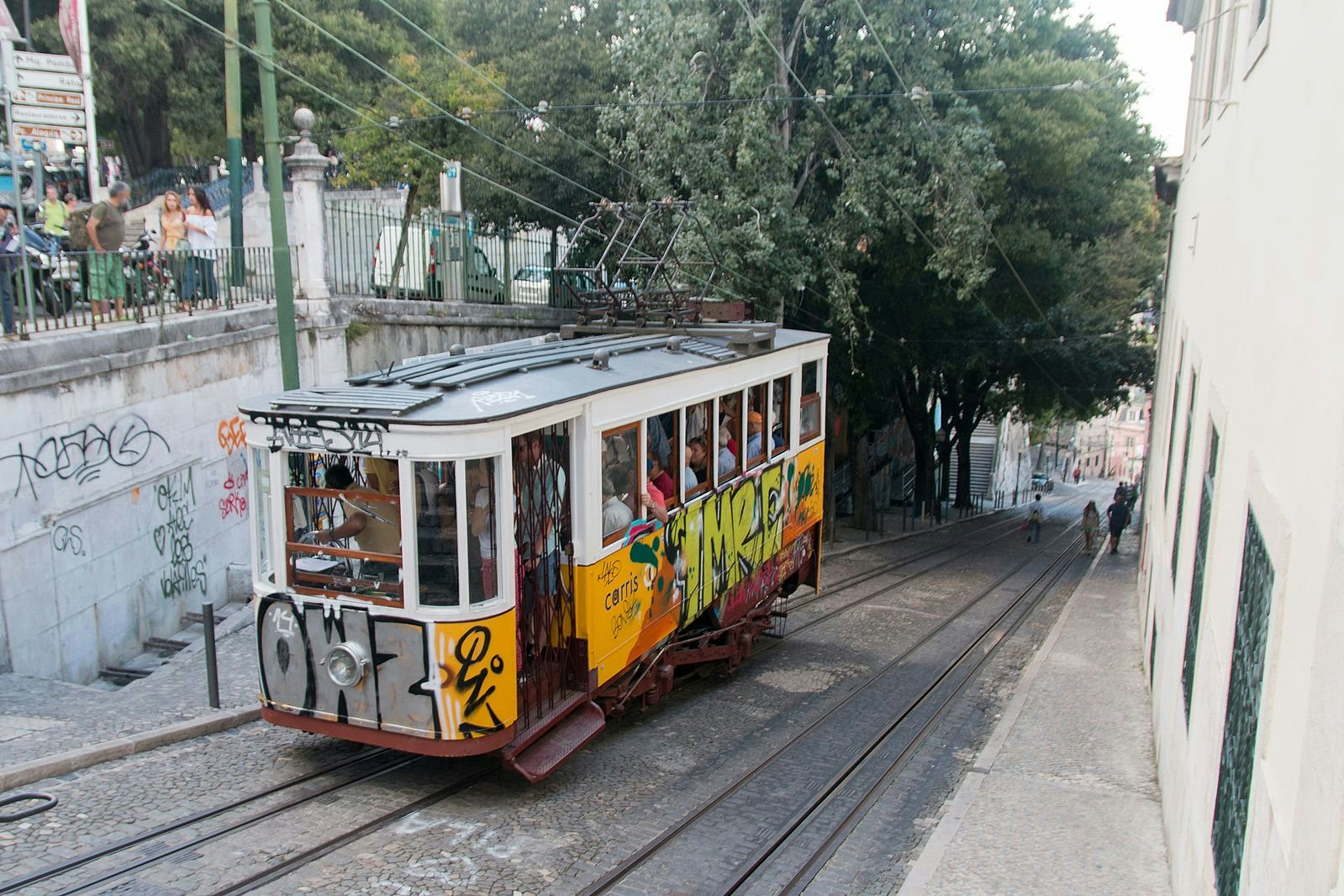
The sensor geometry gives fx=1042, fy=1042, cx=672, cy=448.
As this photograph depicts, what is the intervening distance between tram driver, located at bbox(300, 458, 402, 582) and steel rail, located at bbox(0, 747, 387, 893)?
1.51 metres

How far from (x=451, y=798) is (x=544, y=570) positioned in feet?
5.47

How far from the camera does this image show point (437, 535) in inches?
260

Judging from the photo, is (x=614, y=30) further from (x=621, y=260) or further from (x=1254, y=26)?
(x=1254, y=26)

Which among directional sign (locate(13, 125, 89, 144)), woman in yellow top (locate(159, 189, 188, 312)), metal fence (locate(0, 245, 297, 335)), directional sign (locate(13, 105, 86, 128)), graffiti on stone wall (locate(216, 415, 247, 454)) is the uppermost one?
directional sign (locate(13, 105, 86, 128))

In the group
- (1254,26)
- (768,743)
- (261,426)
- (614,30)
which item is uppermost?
(614,30)

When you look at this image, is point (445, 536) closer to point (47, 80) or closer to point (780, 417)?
point (780, 417)

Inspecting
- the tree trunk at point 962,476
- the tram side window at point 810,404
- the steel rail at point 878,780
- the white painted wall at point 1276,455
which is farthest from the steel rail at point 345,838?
the tree trunk at point 962,476

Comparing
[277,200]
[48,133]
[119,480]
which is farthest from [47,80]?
[119,480]

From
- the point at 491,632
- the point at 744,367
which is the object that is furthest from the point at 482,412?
the point at 744,367

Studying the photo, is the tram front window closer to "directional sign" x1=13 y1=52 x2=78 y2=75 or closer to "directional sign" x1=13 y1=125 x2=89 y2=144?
"directional sign" x1=13 y1=125 x2=89 y2=144

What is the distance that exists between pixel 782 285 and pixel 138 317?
10.1 m

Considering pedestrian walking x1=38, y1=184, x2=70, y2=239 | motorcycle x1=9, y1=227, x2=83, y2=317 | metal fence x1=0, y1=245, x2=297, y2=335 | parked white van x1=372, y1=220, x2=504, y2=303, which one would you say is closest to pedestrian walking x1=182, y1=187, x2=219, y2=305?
metal fence x1=0, y1=245, x2=297, y2=335

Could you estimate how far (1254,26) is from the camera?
6973 mm

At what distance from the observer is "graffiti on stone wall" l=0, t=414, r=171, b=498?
9164mm
